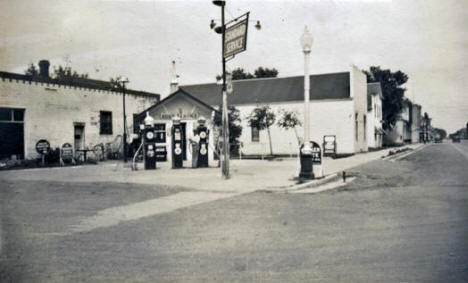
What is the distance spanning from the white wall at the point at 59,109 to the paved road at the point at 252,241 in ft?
37.6

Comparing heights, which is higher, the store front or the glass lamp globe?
the glass lamp globe

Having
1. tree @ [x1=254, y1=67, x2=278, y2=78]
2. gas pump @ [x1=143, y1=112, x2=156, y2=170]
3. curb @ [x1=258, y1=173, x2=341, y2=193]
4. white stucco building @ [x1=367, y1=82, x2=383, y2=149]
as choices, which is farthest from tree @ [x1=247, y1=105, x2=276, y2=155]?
tree @ [x1=254, y1=67, x2=278, y2=78]

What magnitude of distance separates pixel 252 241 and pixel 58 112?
1893 centimetres

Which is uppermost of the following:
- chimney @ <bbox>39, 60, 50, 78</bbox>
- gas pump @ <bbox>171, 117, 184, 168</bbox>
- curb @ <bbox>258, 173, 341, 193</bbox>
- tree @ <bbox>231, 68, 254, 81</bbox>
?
tree @ <bbox>231, 68, 254, 81</bbox>

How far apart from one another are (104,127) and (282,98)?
14.5 m

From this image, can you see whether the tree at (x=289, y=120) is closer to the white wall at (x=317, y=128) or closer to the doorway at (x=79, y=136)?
the white wall at (x=317, y=128)

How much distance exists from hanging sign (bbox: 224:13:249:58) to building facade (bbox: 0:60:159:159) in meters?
7.44

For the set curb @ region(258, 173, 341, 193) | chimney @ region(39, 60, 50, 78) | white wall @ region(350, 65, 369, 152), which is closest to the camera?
curb @ region(258, 173, 341, 193)

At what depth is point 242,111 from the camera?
110ft

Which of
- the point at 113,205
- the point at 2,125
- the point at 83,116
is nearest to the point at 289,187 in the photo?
the point at 113,205

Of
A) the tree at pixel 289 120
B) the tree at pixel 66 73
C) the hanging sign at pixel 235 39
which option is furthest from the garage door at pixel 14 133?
the tree at pixel 289 120

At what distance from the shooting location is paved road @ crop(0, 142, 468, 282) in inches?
156

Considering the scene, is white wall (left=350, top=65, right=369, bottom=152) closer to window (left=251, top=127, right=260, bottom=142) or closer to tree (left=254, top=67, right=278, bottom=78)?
window (left=251, top=127, right=260, bottom=142)

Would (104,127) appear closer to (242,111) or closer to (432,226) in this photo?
(242,111)
